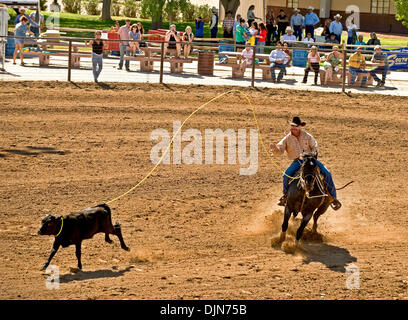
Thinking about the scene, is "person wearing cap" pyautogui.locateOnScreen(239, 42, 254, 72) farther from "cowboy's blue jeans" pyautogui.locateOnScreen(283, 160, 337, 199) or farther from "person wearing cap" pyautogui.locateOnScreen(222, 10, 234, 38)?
"cowboy's blue jeans" pyautogui.locateOnScreen(283, 160, 337, 199)

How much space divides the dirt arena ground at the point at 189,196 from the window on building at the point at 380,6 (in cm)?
2318

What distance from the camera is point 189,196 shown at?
14562 millimetres

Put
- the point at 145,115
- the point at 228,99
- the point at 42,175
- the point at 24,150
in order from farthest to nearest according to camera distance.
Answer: the point at 228,99
the point at 145,115
the point at 24,150
the point at 42,175

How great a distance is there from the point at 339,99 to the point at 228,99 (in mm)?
3487

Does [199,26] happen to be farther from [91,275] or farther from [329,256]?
[91,275]

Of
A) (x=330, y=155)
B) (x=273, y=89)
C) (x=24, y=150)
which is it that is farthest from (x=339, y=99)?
(x=24, y=150)

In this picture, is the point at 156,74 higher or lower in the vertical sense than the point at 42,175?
higher

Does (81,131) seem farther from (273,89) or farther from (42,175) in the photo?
(273,89)

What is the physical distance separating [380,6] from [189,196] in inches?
1346

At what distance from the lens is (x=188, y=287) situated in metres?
9.88

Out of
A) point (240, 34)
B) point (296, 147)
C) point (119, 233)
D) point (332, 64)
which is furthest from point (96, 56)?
point (119, 233)

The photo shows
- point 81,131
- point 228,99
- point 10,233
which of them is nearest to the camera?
point 10,233

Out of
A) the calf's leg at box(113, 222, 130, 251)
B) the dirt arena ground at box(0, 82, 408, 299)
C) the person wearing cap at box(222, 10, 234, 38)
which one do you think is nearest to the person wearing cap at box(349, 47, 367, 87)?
the dirt arena ground at box(0, 82, 408, 299)

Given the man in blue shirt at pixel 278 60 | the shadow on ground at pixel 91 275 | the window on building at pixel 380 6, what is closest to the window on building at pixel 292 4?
the window on building at pixel 380 6
